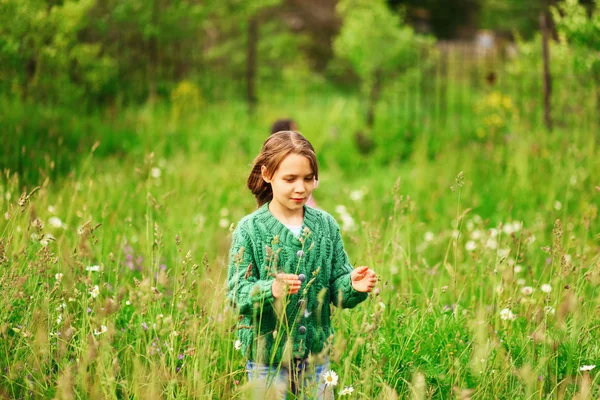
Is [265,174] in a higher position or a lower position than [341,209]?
higher

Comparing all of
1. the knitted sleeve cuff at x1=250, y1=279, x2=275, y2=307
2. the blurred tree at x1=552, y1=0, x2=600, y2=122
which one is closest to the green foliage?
the blurred tree at x1=552, y1=0, x2=600, y2=122

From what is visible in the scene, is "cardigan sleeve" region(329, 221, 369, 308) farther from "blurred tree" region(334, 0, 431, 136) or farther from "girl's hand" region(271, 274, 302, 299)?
"blurred tree" region(334, 0, 431, 136)

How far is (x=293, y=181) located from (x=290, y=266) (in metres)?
0.28

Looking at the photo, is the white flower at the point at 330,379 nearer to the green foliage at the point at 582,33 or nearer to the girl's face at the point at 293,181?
the girl's face at the point at 293,181

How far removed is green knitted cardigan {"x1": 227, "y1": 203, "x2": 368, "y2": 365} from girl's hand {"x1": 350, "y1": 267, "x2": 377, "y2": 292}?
0.08 meters

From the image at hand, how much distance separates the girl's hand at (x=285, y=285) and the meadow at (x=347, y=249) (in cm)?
21

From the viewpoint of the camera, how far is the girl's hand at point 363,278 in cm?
200

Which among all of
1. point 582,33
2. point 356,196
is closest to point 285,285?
point 356,196

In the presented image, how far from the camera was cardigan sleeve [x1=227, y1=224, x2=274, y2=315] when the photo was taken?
77.3 inches

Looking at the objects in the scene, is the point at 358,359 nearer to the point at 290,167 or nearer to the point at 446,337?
the point at 446,337

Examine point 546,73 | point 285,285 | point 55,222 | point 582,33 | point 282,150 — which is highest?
point 582,33

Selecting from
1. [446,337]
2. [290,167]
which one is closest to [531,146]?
[446,337]

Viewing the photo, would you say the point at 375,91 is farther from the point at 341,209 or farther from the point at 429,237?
the point at 429,237

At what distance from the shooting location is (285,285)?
1.75m
